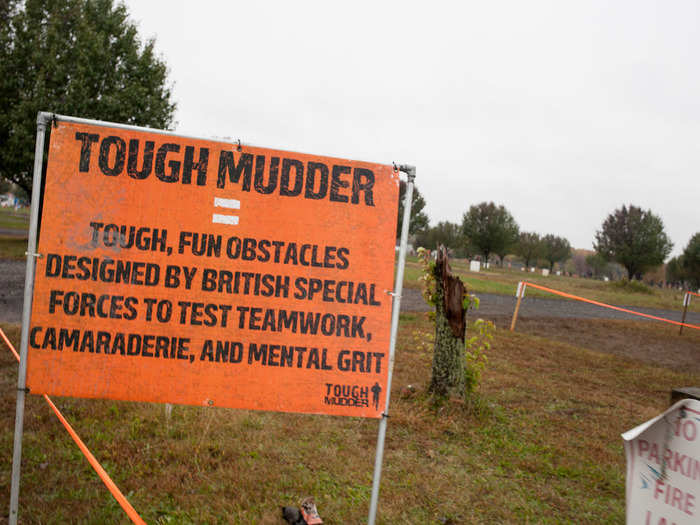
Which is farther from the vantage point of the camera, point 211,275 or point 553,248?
point 553,248

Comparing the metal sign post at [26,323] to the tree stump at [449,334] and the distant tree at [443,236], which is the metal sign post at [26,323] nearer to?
the tree stump at [449,334]

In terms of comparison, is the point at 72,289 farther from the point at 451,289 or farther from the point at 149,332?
the point at 451,289

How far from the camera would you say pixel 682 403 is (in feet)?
6.67

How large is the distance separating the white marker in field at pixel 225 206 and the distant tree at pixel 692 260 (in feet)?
258

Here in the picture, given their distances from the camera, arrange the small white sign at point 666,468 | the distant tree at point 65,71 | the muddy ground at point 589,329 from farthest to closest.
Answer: the distant tree at point 65,71
the muddy ground at point 589,329
the small white sign at point 666,468

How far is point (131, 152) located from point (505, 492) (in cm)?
367

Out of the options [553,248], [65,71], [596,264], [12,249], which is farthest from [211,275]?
[596,264]

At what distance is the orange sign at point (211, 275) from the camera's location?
8.77ft

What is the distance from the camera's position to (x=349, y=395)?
9.20ft

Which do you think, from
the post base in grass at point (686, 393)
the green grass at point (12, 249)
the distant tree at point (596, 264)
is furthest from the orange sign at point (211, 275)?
the distant tree at point (596, 264)

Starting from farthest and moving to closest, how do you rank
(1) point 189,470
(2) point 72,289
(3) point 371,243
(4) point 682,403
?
(1) point 189,470 < (3) point 371,243 < (2) point 72,289 < (4) point 682,403

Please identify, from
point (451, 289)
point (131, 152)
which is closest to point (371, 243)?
point (131, 152)

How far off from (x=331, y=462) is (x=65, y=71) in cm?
2217

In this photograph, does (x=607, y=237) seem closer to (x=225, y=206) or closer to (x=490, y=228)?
(x=490, y=228)
